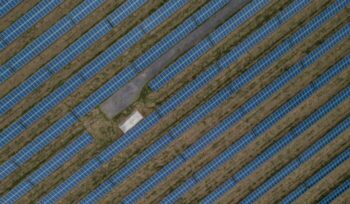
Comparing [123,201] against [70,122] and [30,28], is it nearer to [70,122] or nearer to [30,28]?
[70,122]

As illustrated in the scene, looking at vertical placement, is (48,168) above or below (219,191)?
above

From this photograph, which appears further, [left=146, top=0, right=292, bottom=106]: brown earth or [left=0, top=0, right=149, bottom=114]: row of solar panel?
[left=146, top=0, right=292, bottom=106]: brown earth

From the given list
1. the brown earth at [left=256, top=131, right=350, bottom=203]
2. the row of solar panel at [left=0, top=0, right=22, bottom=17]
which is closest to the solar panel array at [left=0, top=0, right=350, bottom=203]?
the row of solar panel at [left=0, top=0, right=22, bottom=17]

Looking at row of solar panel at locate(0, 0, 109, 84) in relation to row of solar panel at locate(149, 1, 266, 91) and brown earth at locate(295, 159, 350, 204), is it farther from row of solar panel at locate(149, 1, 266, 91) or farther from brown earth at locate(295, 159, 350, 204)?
brown earth at locate(295, 159, 350, 204)

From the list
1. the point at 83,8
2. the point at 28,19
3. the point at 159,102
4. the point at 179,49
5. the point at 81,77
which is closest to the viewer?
the point at 28,19

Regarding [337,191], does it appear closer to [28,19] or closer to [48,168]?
[48,168]

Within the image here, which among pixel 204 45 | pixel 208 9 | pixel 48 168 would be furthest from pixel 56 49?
pixel 208 9

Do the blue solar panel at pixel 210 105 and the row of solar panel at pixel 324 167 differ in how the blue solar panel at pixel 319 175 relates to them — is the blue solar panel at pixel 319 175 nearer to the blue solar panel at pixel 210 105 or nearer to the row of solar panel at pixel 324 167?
the row of solar panel at pixel 324 167
